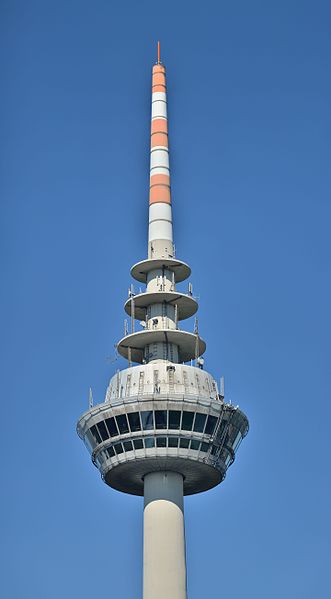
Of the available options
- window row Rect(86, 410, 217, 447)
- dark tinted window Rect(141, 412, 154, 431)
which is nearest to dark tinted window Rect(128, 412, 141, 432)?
window row Rect(86, 410, 217, 447)

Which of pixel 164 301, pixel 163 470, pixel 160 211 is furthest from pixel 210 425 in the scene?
pixel 160 211

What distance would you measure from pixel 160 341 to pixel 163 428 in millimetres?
10090

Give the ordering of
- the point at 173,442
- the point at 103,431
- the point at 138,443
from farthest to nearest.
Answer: the point at 103,431
the point at 138,443
the point at 173,442

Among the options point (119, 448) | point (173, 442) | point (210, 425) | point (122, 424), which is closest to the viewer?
point (173, 442)

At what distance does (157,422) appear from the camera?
8781 centimetres

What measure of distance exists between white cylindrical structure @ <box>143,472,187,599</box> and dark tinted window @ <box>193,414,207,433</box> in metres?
4.63

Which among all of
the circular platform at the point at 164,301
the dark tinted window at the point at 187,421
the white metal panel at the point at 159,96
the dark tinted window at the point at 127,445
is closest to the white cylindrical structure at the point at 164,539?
the dark tinted window at the point at 127,445

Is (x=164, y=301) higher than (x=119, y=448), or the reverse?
(x=164, y=301)

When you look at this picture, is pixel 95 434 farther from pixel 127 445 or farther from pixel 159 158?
pixel 159 158

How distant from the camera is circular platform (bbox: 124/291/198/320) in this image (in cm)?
9662

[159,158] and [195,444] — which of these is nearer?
[195,444]

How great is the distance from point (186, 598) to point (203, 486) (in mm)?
11480

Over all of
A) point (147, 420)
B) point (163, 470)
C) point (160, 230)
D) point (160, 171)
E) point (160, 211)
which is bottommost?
point (163, 470)

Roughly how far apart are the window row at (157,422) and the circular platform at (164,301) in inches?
508
